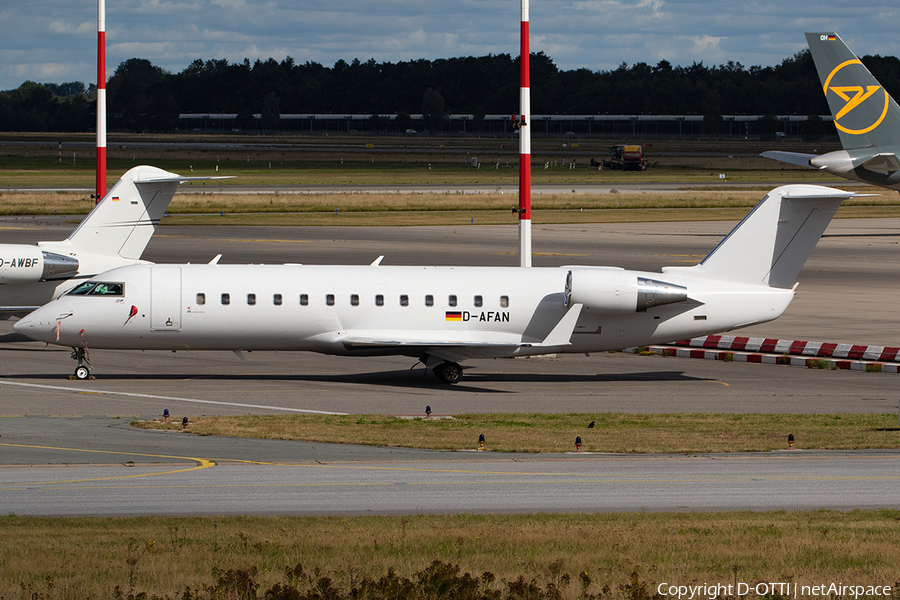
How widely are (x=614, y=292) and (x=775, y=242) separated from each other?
5409mm

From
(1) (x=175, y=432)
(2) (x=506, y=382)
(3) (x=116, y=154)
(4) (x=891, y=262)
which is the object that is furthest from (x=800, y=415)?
(3) (x=116, y=154)

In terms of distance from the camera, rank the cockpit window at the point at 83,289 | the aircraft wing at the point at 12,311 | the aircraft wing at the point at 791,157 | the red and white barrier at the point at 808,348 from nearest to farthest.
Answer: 1. the cockpit window at the point at 83,289
2. the red and white barrier at the point at 808,348
3. the aircraft wing at the point at 12,311
4. the aircraft wing at the point at 791,157

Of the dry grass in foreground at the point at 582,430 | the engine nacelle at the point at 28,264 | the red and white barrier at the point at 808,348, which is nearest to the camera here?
the dry grass in foreground at the point at 582,430

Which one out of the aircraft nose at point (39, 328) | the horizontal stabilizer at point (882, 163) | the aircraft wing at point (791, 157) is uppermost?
the aircraft wing at point (791, 157)

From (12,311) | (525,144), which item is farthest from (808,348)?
(12,311)

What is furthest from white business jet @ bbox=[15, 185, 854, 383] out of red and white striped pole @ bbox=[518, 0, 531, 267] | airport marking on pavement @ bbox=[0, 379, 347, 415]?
red and white striped pole @ bbox=[518, 0, 531, 267]

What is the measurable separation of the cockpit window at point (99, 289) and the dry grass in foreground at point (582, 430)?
7.44 metres

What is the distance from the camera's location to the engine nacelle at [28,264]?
117ft

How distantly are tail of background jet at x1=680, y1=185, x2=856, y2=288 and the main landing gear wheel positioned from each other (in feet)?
27.7

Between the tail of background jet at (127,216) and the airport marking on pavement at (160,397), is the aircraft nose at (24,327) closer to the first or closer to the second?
the airport marking on pavement at (160,397)

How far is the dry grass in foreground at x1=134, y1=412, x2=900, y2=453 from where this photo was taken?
23453 mm

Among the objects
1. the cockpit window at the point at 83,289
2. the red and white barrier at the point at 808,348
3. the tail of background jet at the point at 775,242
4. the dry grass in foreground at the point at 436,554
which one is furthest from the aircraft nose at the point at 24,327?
the tail of background jet at the point at 775,242

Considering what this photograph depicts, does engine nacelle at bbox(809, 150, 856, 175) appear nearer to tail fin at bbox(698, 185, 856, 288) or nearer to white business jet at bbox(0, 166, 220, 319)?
tail fin at bbox(698, 185, 856, 288)

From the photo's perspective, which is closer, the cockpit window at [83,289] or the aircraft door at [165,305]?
the aircraft door at [165,305]
